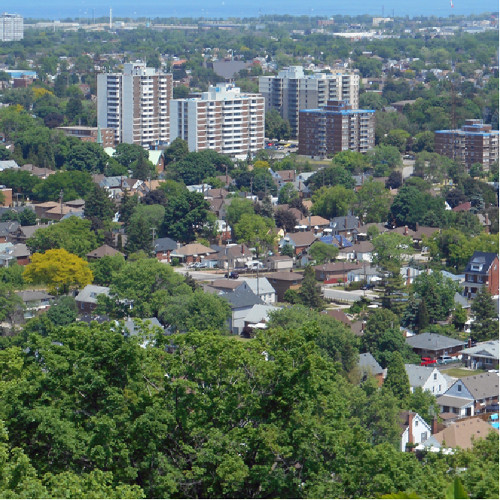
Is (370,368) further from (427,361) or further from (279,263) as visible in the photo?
(279,263)

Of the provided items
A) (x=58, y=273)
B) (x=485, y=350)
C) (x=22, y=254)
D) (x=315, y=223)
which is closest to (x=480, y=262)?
(x=485, y=350)

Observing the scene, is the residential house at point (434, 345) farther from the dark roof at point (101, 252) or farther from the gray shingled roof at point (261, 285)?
the dark roof at point (101, 252)

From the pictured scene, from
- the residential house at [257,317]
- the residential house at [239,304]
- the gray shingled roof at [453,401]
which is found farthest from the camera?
the residential house at [239,304]

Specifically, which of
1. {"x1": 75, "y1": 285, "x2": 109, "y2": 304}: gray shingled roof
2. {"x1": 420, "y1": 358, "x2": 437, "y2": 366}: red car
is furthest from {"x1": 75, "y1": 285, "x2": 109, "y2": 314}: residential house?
{"x1": 420, "y1": 358, "x2": 437, "y2": 366}: red car

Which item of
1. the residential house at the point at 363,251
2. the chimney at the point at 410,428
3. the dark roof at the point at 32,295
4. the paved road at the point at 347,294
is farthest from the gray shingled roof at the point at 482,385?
the residential house at the point at 363,251

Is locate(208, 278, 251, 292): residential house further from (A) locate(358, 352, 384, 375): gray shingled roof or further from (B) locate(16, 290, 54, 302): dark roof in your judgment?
(A) locate(358, 352, 384, 375): gray shingled roof

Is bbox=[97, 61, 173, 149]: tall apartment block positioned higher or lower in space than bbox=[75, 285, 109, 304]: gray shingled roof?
higher
